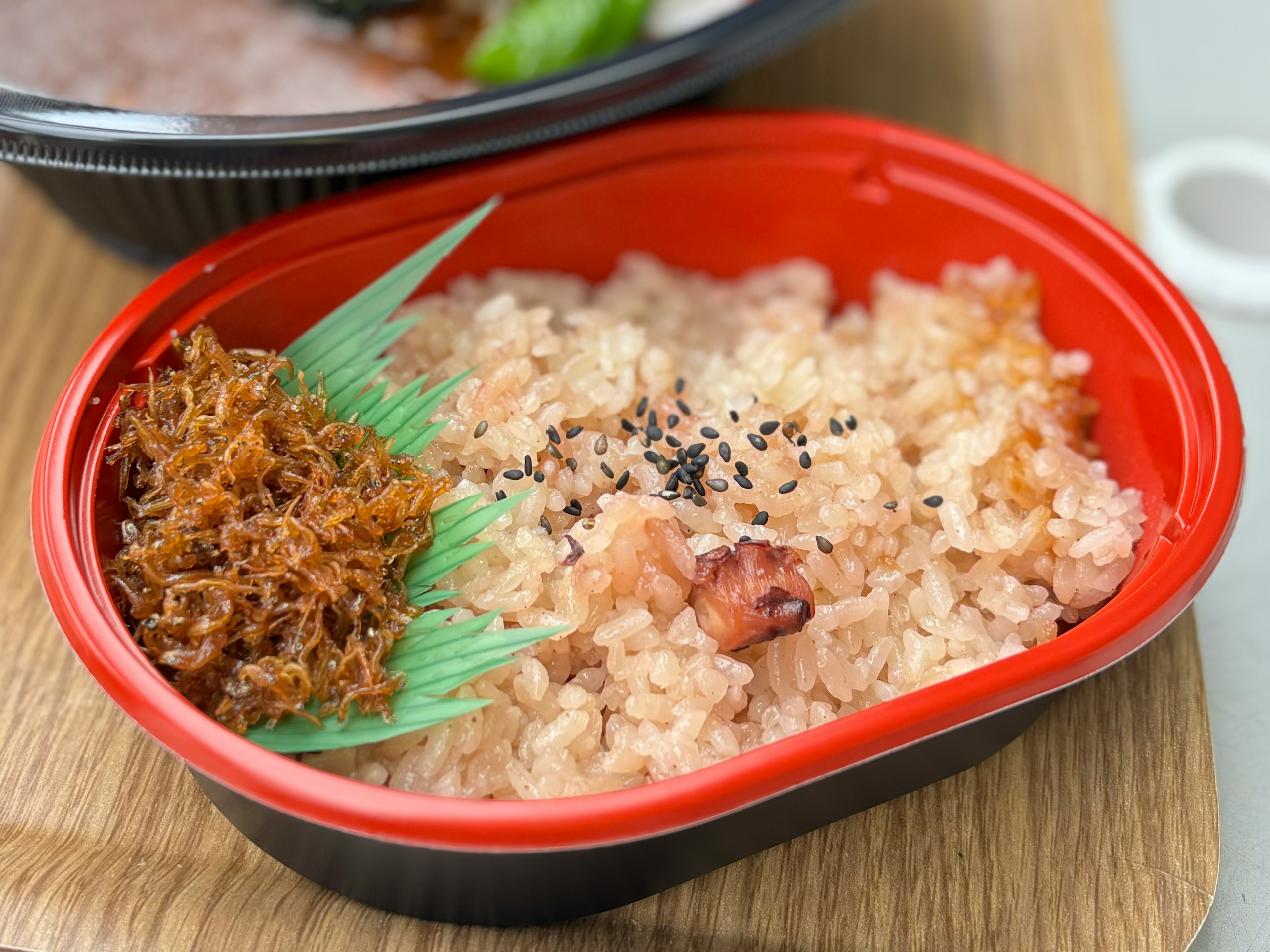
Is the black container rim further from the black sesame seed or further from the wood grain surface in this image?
the black sesame seed

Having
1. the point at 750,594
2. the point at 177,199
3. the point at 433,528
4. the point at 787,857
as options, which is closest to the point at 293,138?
the point at 177,199

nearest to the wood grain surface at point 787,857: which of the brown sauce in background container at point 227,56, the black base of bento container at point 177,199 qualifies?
the black base of bento container at point 177,199

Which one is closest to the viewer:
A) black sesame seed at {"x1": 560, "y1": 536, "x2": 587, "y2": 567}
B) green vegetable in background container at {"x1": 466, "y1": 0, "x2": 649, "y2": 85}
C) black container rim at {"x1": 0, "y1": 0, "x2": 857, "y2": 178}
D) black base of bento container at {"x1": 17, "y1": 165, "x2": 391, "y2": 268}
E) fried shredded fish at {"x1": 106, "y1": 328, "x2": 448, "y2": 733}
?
fried shredded fish at {"x1": 106, "y1": 328, "x2": 448, "y2": 733}

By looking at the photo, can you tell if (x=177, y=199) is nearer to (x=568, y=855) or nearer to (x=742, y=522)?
(x=742, y=522)

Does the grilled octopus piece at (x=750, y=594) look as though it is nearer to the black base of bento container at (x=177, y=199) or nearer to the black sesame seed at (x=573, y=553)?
the black sesame seed at (x=573, y=553)

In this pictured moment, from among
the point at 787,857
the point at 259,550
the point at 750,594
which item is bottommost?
the point at 787,857

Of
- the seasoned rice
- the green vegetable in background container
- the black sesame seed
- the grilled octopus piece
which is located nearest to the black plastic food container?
the seasoned rice

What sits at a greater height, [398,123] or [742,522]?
[398,123]

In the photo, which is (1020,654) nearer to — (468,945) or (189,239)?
(468,945)
